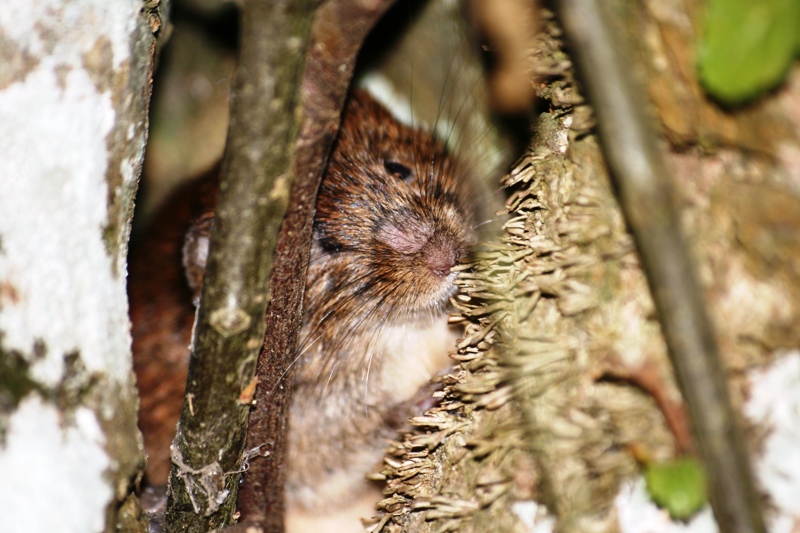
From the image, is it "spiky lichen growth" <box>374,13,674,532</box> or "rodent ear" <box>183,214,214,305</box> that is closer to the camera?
"spiky lichen growth" <box>374,13,674,532</box>

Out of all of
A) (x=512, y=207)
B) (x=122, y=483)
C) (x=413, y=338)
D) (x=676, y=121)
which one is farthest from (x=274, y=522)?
(x=676, y=121)

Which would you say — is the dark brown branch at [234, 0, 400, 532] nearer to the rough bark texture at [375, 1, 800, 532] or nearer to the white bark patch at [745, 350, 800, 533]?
the rough bark texture at [375, 1, 800, 532]

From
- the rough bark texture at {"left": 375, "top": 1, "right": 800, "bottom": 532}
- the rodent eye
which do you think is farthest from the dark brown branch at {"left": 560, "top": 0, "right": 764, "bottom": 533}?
the rodent eye

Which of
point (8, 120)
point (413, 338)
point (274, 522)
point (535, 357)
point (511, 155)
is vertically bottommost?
point (413, 338)

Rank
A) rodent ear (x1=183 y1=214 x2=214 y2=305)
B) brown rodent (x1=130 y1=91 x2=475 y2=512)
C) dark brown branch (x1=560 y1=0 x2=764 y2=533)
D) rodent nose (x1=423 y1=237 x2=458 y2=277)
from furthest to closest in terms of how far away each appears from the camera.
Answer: rodent ear (x1=183 y1=214 x2=214 y2=305) < brown rodent (x1=130 y1=91 x2=475 y2=512) < rodent nose (x1=423 y1=237 x2=458 y2=277) < dark brown branch (x1=560 y1=0 x2=764 y2=533)

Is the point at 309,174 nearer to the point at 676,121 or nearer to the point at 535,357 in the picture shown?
the point at 535,357

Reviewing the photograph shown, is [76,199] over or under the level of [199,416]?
over

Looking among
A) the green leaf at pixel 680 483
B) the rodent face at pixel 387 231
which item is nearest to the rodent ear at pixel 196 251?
the rodent face at pixel 387 231
